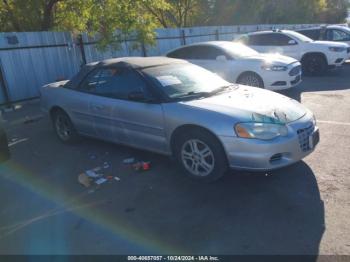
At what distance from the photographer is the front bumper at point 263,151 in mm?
4234

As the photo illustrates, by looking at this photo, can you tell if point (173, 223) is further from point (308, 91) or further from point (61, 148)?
point (308, 91)

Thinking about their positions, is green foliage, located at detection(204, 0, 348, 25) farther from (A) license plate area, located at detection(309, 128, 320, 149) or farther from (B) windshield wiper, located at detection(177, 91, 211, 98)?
(A) license plate area, located at detection(309, 128, 320, 149)

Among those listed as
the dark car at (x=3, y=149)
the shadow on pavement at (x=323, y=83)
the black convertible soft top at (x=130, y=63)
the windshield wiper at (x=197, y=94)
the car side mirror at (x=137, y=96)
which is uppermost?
the black convertible soft top at (x=130, y=63)

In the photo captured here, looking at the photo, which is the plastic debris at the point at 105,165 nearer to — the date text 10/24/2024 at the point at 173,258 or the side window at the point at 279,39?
the date text 10/24/2024 at the point at 173,258

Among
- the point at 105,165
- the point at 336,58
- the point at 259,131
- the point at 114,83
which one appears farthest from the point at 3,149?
the point at 336,58

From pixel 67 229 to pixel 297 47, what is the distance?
1166 cm

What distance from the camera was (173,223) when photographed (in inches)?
149

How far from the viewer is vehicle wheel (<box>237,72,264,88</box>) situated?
9.81 meters

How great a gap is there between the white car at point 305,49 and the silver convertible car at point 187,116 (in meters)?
8.61

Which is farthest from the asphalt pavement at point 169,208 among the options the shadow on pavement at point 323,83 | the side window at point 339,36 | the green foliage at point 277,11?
the green foliage at point 277,11

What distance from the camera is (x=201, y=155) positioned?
4617mm

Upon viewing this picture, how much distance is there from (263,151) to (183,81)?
1712mm

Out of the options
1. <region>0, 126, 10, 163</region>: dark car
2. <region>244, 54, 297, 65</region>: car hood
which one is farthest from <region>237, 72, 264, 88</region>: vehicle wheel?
<region>0, 126, 10, 163</region>: dark car

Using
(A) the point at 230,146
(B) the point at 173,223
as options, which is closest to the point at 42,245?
(B) the point at 173,223
